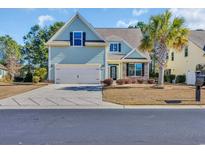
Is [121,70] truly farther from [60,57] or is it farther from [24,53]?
[24,53]

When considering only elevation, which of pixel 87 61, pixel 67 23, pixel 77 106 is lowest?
pixel 77 106

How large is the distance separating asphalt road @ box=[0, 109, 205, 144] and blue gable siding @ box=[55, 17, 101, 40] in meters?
25.3

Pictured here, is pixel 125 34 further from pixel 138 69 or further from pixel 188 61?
pixel 188 61

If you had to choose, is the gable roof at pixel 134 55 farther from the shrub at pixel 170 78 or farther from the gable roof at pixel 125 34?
the shrub at pixel 170 78

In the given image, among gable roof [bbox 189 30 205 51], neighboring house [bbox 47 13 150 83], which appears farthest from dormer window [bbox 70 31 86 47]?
gable roof [bbox 189 30 205 51]

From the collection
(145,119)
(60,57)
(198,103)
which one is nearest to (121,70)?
(60,57)

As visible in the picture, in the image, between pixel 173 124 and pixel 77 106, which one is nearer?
pixel 173 124

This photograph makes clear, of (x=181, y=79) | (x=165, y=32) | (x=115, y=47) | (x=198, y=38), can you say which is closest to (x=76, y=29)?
(x=115, y=47)

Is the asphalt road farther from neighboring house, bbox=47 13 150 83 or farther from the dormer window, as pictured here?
the dormer window

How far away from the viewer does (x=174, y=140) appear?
9312mm

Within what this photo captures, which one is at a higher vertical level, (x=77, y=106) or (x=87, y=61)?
(x=87, y=61)
